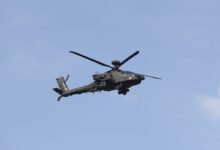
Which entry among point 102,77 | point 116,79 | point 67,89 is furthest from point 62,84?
point 116,79

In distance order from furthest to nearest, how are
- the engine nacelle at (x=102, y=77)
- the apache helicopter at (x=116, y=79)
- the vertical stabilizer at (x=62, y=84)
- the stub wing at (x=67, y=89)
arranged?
the vertical stabilizer at (x=62, y=84)
the stub wing at (x=67, y=89)
the engine nacelle at (x=102, y=77)
the apache helicopter at (x=116, y=79)

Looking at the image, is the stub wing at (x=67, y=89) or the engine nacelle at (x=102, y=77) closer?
the engine nacelle at (x=102, y=77)

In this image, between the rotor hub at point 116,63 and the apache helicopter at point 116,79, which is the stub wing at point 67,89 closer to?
the apache helicopter at point 116,79

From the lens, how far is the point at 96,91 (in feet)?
312

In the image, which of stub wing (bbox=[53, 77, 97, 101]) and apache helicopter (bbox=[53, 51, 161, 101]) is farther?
stub wing (bbox=[53, 77, 97, 101])

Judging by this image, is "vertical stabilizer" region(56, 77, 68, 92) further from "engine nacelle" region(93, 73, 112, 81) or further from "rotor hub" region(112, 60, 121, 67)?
"rotor hub" region(112, 60, 121, 67)

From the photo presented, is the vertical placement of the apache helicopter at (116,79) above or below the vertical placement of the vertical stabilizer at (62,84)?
below

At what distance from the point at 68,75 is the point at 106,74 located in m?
15.6

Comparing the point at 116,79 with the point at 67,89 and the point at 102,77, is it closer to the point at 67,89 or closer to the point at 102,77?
the point at 102,77

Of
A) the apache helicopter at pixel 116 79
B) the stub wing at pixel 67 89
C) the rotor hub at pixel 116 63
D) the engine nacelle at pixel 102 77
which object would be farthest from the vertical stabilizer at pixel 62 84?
the rotor hub at pixel 116 63

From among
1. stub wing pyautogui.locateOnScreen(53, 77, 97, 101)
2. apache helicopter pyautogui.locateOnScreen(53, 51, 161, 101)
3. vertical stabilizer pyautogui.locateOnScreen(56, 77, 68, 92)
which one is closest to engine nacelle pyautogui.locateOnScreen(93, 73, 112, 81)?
apache helicopter pyautogui.locateOnScreen(53, 51, 161, 101)

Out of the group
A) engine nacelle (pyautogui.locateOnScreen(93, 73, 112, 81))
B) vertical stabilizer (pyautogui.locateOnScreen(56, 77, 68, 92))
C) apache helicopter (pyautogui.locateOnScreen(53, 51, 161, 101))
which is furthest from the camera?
vertical stabilizer (pyautogui.locateOnScreen(56, 77, 68, 92))

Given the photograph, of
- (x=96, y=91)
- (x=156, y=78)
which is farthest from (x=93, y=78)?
(x=156, y=78)

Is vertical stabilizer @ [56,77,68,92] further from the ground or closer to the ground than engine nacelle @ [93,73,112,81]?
further from the ground
